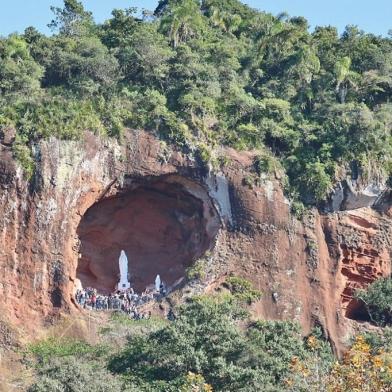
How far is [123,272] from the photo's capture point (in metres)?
34.9

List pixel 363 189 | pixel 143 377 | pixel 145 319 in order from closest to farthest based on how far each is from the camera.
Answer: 1. pixel 143 377
2. pixel 145 319
3. pixel 363 189

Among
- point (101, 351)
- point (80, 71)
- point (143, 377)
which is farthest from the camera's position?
point (80, 71)

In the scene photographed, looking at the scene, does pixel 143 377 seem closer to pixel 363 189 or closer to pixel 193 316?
pixel 193 316

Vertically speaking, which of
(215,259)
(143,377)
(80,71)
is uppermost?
(80,71)

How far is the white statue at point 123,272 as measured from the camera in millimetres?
34562

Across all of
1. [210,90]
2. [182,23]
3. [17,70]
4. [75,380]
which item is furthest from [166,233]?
[182,23]

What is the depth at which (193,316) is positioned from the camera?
29375 mm

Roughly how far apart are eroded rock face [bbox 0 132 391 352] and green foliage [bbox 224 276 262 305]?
244 mm

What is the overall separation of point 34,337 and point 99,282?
16.7ft

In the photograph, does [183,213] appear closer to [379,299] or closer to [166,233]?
[166,233]

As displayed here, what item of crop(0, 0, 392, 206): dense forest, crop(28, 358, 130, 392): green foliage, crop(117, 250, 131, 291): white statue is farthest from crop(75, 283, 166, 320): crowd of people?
crop(28, 358, 130, 392): green foliage

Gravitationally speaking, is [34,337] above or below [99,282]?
below

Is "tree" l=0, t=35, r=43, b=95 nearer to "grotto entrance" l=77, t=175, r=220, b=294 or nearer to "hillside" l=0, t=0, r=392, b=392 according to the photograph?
"hillside" l=0, t=0, r=392, b=392

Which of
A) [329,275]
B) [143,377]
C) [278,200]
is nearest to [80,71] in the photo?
[278,200]
